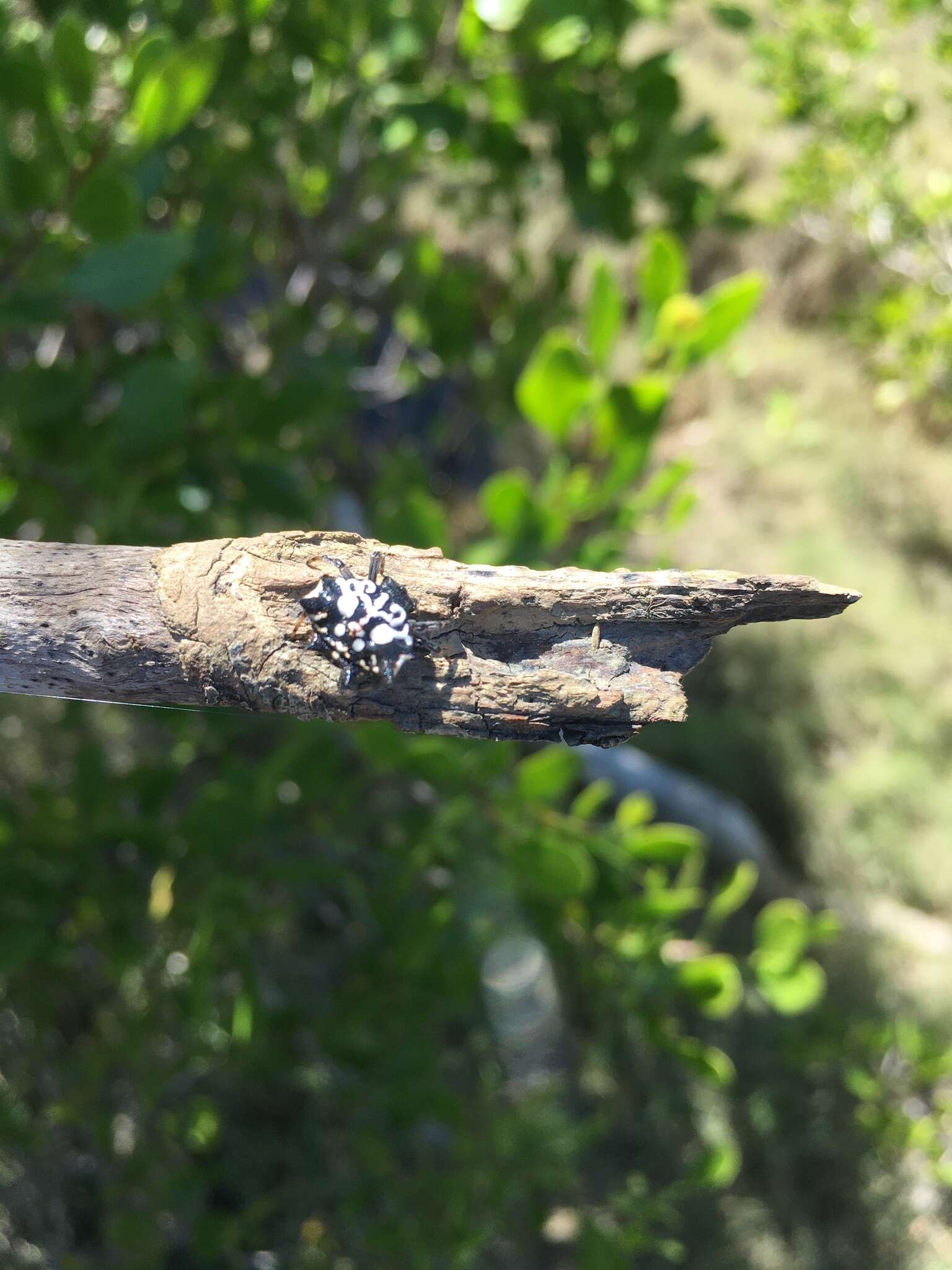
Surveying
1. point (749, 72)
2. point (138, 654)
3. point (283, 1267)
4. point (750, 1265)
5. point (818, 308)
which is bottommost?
point (750, 1265)

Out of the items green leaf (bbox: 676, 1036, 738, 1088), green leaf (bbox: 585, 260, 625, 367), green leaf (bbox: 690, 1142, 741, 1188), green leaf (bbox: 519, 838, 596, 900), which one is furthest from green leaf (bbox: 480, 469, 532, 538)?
green leaf (bbox: 690, 1142, 741, 1188)

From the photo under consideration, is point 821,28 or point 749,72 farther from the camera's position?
point 749,72

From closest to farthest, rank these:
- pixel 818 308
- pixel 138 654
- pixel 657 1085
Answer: pixel 138 654, pixel 657 1085, pixel 818 308

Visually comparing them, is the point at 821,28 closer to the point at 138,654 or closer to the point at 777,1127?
the point at 138,654

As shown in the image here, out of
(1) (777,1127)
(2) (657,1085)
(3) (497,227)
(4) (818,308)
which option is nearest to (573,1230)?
(2) (657,1085)

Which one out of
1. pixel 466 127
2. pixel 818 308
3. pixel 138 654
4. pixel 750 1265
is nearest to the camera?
pixel 138 654

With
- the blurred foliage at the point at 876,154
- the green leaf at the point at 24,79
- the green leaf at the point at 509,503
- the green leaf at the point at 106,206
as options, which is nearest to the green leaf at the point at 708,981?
the green leaf at the point at 509,503

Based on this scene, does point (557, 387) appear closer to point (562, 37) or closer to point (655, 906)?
point (562, 37)
